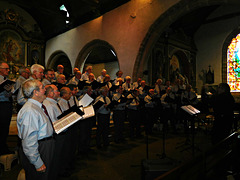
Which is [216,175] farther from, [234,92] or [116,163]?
[234,92]

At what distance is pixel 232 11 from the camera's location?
13.4m

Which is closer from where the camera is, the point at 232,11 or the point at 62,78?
the point at 62,78

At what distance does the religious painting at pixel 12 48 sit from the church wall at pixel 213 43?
13134 millimetres

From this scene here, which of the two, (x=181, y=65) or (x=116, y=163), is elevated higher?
(x=181, y=65)

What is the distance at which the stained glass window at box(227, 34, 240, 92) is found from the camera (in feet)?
44.6

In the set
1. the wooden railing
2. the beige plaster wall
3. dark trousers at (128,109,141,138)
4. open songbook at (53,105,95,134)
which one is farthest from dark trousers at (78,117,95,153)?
the beige plaster wall

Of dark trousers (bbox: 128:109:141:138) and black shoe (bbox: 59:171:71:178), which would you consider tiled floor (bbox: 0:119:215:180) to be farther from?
dark trousers (bbox: 128:109:141:138)

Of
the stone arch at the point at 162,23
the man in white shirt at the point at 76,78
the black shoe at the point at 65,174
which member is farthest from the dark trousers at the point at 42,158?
the stone arch at the point at 162,23

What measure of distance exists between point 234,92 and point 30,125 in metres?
14.3

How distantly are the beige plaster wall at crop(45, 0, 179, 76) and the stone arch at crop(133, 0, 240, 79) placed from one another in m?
0.19

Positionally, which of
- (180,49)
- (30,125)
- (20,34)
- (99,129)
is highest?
(20,34)

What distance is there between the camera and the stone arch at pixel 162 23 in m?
7.11

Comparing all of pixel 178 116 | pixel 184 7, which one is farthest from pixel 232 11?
pixel 178 116

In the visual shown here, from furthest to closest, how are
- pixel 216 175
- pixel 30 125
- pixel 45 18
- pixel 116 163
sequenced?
pixel 45 18
pixel 116 163
pixel 216 175
pixel 30 125
